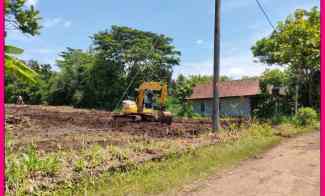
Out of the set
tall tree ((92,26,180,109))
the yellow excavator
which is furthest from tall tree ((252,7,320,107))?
tall tree ((92,26,180,109))

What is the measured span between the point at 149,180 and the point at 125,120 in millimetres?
14372

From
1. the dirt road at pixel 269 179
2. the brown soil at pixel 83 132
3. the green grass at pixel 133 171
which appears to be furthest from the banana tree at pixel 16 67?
the brown soil at pixel 83 132

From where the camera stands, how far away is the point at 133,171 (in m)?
7.98

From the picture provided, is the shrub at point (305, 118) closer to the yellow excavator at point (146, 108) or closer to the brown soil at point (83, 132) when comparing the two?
the brown soil at point (83, 132)

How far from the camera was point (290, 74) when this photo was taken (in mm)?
31734

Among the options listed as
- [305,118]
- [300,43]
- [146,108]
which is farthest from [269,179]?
[300,43]

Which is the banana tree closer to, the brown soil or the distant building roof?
the brown soil

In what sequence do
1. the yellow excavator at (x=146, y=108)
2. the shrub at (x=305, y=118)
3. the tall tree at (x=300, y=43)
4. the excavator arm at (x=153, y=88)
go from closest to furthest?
1. the excavator arm at (x=153, y=88)
2. the yellow excavator at (x=146, y=108)
3. the shrub at (x=305, y=118)
4. the tall tree at (x=300, y=43)

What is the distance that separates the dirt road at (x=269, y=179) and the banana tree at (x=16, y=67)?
5.19 meters

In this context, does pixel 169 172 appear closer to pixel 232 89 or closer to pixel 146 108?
pixel 146 108

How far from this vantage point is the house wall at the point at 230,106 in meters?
38.0

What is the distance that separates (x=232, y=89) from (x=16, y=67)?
40278 millimetres

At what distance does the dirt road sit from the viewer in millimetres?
6746

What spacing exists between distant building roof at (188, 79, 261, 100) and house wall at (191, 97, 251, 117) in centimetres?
54
